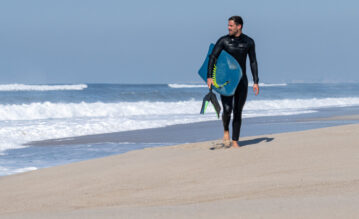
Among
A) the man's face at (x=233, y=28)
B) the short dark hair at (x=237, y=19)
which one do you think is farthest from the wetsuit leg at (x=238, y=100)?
the short dark hair at (x=237, y=19)

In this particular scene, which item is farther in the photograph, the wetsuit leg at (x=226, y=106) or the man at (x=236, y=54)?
the wetsuit leg at (x=226, y=106)

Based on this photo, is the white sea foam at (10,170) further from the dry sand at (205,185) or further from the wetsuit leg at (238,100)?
the wetsuit leg at (238,100)

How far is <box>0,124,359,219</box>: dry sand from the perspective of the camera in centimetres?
344

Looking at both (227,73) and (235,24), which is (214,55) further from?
(235,24)

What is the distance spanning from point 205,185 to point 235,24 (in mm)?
2337

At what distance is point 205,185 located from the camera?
4.54 metres

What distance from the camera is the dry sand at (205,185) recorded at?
344 cm

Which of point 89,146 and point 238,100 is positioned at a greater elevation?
point 238,100

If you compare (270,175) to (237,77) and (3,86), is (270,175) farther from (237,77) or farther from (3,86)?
(3,86)

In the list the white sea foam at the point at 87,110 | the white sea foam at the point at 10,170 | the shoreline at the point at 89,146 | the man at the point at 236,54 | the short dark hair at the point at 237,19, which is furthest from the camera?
the white sea foam at the point at 87,110

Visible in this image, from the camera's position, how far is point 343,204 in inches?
130

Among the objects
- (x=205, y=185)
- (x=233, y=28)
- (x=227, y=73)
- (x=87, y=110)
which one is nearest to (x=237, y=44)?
(x=233, y=28)

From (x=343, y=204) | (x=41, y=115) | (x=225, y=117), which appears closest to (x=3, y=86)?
(x=41, y=115)

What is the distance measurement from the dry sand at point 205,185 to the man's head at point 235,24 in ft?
4.31
